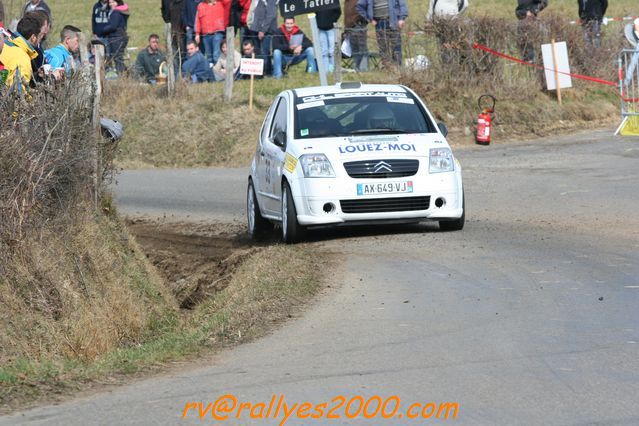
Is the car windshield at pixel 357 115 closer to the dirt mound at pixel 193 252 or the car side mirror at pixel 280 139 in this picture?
the car side mirror at pixel 280 139

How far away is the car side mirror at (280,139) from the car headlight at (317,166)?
0.87m

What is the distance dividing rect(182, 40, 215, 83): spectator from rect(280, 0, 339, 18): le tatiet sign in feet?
19.4

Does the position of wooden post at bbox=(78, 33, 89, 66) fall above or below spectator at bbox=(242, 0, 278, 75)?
above

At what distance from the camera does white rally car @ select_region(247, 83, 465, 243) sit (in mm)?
14133

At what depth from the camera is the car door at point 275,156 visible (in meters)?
15.0

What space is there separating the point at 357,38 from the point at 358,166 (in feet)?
43.8

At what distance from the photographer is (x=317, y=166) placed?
46.6 feet

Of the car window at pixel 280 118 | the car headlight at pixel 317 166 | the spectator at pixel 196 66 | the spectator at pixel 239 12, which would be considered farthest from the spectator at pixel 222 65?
the car headlight at pixel 317 166

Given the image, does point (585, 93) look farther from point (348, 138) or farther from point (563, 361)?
point (563, 361)

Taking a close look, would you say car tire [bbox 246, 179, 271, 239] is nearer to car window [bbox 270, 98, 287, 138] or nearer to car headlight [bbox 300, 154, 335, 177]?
car window [bbox 270, 98, 287, 138]

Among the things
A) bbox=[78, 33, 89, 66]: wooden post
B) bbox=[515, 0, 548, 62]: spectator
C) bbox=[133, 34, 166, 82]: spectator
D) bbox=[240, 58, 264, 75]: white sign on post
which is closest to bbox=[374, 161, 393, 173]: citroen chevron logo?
bbox=[78, 33, 89, 66]: wooden post

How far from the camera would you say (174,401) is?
727 centimetres

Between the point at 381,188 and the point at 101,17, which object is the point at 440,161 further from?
the point at 101,17

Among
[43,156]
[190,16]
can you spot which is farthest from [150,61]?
[43,156]
